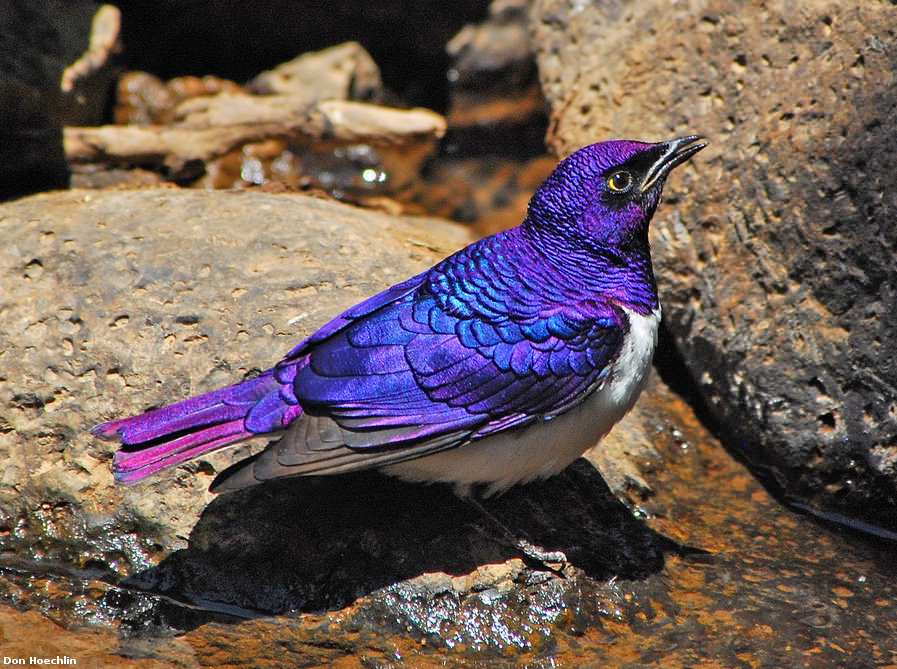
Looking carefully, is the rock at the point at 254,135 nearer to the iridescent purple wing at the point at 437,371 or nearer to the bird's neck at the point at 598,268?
the iridescent purple wing at the point at 437,371

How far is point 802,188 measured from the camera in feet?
17.2

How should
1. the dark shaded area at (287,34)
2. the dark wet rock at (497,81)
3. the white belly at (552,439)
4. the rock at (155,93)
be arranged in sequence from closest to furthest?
the white belly at (552,439) < the rock at (155,93) < the dark shaded area at (287,34) < the dark wet rock at (497,81)

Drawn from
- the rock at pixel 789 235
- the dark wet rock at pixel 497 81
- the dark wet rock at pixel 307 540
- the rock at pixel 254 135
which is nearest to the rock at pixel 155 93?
the rock at pixel 254 135

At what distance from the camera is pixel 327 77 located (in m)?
8.53

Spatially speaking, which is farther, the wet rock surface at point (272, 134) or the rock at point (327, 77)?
the rock at point (327, 77)

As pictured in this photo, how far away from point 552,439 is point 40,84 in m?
4.05

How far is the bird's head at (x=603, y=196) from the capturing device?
466cm

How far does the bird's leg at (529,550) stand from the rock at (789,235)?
53.1 inches

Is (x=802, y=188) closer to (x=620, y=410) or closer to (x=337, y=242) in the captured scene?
(x=620, y=410)

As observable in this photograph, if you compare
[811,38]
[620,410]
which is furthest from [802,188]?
[620,410]

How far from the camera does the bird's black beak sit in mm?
4707

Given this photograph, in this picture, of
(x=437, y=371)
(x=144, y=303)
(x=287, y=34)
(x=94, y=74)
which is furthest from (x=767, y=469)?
(x=287, y=34)

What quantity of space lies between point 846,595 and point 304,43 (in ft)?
20.1

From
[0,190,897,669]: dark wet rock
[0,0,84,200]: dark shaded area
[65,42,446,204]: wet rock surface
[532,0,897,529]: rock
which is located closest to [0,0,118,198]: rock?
[0,0,84,200]: dark shaded area
